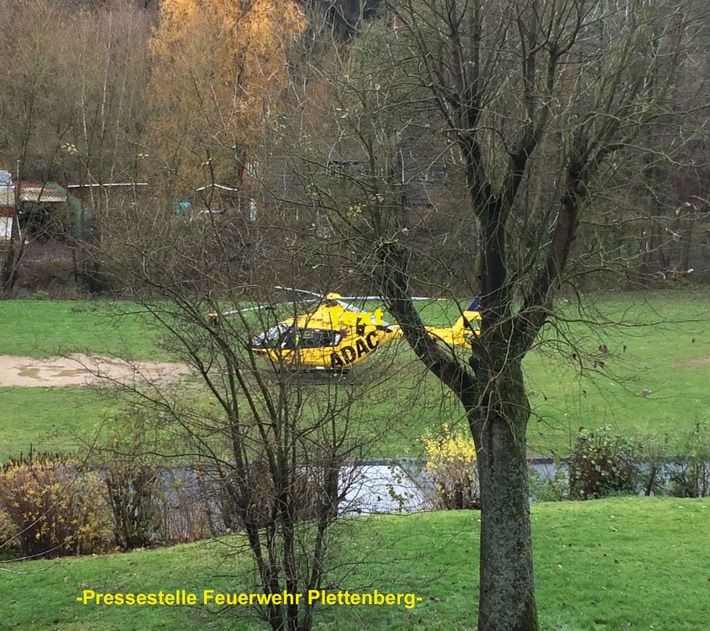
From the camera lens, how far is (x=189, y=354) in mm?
4406

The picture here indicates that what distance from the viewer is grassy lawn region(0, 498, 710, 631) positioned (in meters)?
5.40

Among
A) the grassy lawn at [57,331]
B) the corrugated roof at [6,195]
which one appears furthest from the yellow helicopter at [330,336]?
the corrugated roof at [6,195]

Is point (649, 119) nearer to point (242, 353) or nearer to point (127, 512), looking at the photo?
point (242, 353)

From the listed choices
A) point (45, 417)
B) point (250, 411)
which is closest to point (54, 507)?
point (250, 411)

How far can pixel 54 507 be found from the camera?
7.01 m

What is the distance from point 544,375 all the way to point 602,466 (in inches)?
286

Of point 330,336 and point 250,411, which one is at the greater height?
point 330,336

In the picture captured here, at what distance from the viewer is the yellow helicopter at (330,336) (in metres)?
4.32

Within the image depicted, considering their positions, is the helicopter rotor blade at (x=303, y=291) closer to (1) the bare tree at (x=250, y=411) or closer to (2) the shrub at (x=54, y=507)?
(1) the bare tree at (x=250, y=411)

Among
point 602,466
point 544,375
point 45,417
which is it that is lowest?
point 602,466

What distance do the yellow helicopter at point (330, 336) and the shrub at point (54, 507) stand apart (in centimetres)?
355

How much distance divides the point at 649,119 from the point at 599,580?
4.01 m
